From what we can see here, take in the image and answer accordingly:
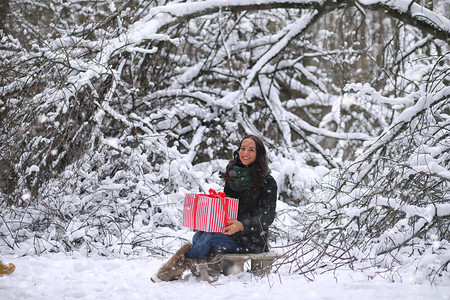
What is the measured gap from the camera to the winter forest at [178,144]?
3.11 m

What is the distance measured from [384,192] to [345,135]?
3643 millimetres

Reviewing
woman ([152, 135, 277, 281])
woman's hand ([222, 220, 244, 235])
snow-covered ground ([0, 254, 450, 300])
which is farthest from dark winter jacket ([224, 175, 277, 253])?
snow-covered ground ([0, 254, 450, 300])

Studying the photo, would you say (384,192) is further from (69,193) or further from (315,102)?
(315,102)

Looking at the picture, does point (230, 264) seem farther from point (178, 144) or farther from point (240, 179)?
point (178, 144)

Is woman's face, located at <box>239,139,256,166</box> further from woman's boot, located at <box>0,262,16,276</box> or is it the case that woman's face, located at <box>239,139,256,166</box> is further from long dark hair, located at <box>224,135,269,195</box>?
woman's boot, located at <box>0,262,16,276</box>

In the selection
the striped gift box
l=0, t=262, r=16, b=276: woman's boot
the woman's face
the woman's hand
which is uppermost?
the woman's face

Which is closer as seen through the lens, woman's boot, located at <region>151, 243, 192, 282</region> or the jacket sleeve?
woman's boot, located at <region>151, 243, 192, 282</region>

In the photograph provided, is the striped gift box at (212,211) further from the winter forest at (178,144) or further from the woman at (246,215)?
the winter forest at (178,144)

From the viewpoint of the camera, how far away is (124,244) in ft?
15.1

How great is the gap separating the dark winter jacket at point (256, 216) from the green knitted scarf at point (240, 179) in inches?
2.0

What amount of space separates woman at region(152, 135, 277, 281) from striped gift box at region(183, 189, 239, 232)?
12 cm

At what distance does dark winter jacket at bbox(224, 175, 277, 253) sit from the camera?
3.31m

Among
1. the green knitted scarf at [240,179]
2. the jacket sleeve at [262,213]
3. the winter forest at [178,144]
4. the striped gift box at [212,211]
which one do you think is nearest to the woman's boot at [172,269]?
the striped gift box at [212,211]

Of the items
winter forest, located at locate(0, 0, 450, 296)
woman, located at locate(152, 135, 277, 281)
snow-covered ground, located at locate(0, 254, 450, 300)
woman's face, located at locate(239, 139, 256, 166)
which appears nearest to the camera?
snow-covered ground, located at locate(0, 254, 450, 300)
